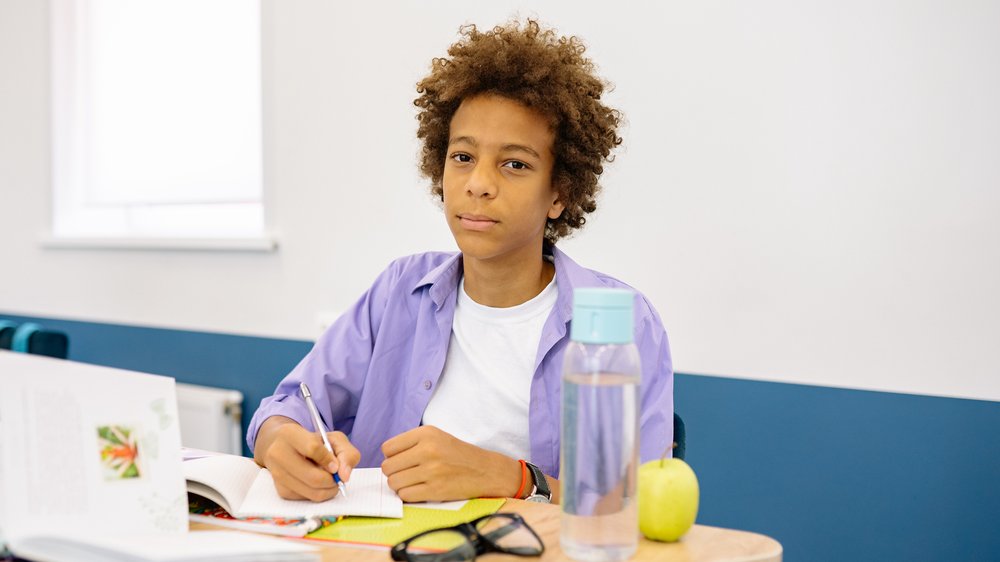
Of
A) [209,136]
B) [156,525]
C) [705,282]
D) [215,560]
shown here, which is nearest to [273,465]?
[156,525]

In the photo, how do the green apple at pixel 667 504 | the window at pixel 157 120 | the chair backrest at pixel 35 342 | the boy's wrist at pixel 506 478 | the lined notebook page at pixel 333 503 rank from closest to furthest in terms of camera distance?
1. the green apple at pixel 667 504
2. the lined notebook page at pixel 333 503
3. the boy's wrist at pixel 506 478
4. the chair backrest at pixel 35 342
5. the window at pixel 157 120

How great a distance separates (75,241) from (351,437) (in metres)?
2.20

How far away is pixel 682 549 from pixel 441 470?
1.11 ft

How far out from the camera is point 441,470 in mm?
1137

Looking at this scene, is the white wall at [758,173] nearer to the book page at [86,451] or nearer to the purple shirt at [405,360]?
the purple shirt at [405,360]

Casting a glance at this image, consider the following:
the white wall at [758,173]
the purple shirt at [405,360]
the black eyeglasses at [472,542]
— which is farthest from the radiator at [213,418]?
the black eyeglasses at [472,542]

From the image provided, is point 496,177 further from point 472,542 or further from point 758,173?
point 758,173

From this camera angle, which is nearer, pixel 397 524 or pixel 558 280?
pixel 397 524

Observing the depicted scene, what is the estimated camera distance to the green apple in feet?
3.05

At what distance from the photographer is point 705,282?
2.12 metres

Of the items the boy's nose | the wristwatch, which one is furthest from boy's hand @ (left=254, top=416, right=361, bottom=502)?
the boy's nose

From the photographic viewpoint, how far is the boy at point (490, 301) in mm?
1449

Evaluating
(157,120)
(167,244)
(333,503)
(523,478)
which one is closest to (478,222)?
(523,478)

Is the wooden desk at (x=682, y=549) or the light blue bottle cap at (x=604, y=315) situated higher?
the light blue bottle cap at (x=604, y=315)
